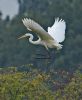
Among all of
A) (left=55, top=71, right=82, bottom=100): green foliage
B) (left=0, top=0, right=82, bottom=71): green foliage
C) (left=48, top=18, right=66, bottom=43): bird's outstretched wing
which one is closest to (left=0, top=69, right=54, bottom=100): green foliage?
(left=55, top=71, right=82, bottom=100): green foliage

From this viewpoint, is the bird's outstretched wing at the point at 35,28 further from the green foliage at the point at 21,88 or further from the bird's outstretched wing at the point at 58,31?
the green foliage at the point at 21,88

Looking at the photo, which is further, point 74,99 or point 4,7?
point 4,7

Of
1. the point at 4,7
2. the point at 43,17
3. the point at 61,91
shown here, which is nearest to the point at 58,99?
the point at 61,91

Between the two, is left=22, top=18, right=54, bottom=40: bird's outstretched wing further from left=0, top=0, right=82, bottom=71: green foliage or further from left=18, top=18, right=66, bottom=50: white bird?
left=0, top=0, right=82, bottom=71: green foliage

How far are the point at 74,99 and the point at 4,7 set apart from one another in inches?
3037

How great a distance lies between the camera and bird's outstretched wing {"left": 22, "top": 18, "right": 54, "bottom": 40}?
1817 cm

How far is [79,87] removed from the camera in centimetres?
1543

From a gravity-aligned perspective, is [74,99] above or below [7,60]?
below

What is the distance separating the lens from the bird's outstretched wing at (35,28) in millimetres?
18172

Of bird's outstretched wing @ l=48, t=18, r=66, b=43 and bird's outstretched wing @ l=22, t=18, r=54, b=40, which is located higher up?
bird's outstretched wing @ l=48, t=18, r=66, b=43

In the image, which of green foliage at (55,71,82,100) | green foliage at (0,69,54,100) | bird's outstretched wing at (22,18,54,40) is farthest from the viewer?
bird's outstretched wing at (22,18,54,40)

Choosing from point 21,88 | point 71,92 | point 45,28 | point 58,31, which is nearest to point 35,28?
point 58,31

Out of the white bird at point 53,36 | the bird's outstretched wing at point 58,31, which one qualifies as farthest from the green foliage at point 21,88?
the bird's outstretched wing at point 58,31

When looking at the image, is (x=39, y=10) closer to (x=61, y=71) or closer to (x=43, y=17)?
(x=43, y=17)
